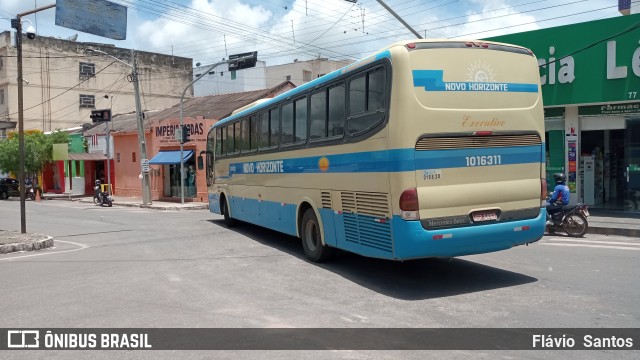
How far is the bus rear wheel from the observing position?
9.80 metres

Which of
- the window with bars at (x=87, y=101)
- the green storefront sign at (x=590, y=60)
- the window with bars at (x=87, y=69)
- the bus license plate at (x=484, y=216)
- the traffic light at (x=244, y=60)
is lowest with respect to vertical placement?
the bus license plate at (x=484, y=216)

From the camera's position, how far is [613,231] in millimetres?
13797

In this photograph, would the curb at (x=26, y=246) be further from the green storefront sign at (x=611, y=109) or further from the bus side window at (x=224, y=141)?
the green storefront sign at (x=611, y=109)

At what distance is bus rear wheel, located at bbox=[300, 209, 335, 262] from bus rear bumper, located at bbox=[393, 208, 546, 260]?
2700 mm

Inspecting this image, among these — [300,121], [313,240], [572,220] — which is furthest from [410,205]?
[572,220]

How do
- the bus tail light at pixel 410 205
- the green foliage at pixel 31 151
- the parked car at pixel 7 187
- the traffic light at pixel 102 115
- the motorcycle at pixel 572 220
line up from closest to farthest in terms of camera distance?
the bus tail light at pixel 410 205 < the motorcycle at pixel 572 220 < the traffic light at pixel 102 115 < the green foliage at pixel 31 151 < the parked car at pixel 7 187

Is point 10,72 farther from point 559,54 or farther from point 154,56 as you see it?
point 559,54

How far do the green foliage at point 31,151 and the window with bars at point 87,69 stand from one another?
1118 centimetres

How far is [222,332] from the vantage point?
19.4 ft

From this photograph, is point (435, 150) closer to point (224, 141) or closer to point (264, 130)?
point (264, 130)

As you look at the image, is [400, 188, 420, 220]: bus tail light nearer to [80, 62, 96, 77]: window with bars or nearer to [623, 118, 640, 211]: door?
[623, 118, 640, 211]: door

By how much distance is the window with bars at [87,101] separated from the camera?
4908 centimetres

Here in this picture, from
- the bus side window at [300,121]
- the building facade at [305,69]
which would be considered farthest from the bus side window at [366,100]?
the building facade at [305,69]

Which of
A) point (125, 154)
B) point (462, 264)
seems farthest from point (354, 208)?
point (125, 154)
